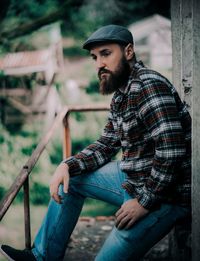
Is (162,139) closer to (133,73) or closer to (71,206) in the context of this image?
(133,73)

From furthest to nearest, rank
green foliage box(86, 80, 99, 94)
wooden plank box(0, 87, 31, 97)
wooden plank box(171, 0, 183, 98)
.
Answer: wooden plank box(0, 87, 31, 97) → green foliage box(86, 80, 99, 94) → wooden plank box(171, 0, 183, 98)

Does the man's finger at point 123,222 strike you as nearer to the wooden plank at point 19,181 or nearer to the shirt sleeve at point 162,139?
the shirt sleeve at point 162,139

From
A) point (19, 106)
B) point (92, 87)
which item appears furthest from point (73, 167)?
point (19, 106)

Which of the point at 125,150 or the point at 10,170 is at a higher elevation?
the point at 125,150

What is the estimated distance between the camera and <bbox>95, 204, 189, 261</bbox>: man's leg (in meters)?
1.91

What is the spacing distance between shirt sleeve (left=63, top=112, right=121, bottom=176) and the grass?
9.75 ft

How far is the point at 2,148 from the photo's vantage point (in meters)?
6.98

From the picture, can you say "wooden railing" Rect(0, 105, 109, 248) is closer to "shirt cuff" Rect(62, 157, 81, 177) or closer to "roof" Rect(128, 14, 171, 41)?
"shirt cuff" Rect(62, 157, 81, 177)

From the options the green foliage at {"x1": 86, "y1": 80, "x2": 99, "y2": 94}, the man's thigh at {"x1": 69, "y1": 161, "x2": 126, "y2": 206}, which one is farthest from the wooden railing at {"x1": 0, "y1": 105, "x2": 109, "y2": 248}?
the green foliage at {"x1": 86, "y1": 80, "x2": 99, "y2": 94}

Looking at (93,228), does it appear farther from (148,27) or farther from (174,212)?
(148,27)

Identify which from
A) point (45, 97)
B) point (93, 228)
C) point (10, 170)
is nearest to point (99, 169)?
point (93, 228)

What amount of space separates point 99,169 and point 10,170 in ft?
12.4

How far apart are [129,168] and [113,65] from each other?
0.59 meters

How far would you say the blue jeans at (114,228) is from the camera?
75.5 inches
